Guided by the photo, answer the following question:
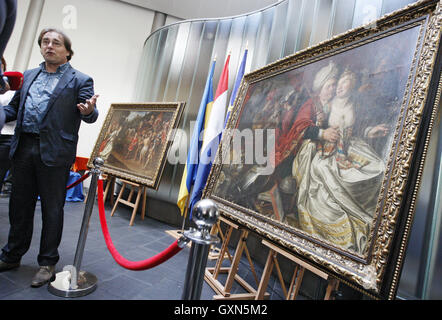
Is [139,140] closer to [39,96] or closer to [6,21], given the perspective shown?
[39,96]

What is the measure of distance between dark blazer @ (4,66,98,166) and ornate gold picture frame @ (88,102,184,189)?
5.49 ft

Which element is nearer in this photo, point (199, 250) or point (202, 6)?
point (199, 250)

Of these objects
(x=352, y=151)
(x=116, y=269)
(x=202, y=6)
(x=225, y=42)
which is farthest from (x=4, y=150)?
(x=202, y=6)

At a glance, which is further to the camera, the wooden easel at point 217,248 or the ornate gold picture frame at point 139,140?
the ornate gold picture frame at point 139,140

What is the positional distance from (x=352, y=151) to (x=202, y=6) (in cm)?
692

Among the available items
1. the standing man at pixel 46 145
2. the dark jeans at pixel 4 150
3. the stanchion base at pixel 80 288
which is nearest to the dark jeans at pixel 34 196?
the standing man at pixel 46 145

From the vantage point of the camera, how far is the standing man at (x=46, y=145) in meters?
1.86

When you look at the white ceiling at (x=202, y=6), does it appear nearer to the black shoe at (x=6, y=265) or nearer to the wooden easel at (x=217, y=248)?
the wooden easel at (x=217, y=248)

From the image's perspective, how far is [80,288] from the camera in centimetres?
187

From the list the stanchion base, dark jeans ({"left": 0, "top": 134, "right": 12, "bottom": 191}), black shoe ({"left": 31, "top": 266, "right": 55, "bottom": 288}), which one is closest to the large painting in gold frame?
the stanchion base

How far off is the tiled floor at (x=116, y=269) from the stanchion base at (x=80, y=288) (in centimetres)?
3
